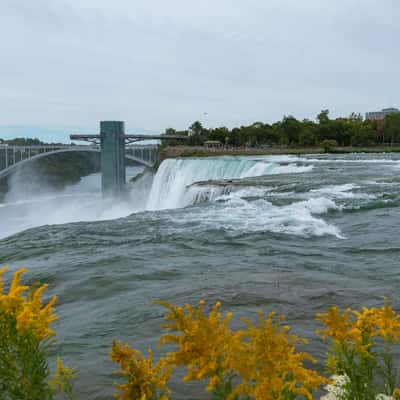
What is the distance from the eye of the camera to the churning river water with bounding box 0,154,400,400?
5.98 meters

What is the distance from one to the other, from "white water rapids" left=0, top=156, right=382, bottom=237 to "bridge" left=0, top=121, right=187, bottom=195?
2187 mm

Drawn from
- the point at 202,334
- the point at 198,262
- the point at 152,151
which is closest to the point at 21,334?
the point at 202,334

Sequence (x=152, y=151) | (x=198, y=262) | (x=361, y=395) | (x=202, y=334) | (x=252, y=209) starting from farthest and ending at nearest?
(x=152, y=151) → (x=252, y=209) → (x=198, y=262) → (x=361, y=395) → (x=202, y=334)

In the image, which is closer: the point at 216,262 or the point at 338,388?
the point at 338,388

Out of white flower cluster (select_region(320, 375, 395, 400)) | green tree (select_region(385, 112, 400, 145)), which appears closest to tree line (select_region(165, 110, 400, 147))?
green tree (select_region(385, 112, 400, 145))

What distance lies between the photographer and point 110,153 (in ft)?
171

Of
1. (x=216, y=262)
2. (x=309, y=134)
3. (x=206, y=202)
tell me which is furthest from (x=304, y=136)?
(x=216, y=262)

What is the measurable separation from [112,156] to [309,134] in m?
40.8

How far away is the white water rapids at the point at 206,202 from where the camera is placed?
12.8 m

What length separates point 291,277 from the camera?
25.5 ft

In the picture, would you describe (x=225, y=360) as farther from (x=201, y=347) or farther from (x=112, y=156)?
(x=112, y=156)

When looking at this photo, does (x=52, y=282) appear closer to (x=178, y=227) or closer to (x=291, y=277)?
(x=291, y=277)

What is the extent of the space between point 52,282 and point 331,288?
458 centimetres

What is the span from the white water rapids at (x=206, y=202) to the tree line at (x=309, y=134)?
3027cm
